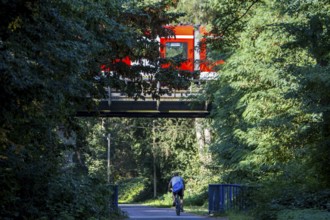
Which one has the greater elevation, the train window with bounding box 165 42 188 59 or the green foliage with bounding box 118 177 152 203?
the train window with bounding box 165 42 188 59

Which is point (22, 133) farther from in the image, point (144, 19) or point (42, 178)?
point (144, 19)

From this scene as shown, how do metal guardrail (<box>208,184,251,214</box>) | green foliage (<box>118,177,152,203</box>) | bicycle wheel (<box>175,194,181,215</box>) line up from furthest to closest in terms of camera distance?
green foliage (<box>118,177,152,203</box>), bicycle wheel (<box>175,194,181,215</box>), metal guardrail (<box>208,184,251,214</box>)

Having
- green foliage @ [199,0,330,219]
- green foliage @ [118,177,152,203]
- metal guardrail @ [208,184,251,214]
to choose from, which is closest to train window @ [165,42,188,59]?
green foliage @ [199,0,330,219]

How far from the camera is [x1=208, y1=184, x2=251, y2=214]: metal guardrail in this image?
68.3 ft

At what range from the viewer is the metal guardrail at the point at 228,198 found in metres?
20.8

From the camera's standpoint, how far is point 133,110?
109 feet

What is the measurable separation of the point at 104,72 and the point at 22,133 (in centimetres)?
799

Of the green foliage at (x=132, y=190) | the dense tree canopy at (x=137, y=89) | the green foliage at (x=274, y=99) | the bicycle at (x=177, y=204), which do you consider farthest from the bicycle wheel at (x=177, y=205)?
the green foliage at (x=132, y=190)

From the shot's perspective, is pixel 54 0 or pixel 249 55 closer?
pixel 54 0

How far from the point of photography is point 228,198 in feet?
72.4

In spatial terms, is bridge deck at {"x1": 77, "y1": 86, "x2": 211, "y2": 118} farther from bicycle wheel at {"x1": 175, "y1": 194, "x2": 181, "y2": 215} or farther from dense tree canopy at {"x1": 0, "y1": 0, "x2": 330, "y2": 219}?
bicycle wheel at {"x1": 175, "y1": 194, "x2": 181, "y2": 215}

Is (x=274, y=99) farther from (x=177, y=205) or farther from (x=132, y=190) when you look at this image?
(x=132, y=190)

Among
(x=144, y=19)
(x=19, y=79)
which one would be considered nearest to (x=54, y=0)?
(x=19, y=79)

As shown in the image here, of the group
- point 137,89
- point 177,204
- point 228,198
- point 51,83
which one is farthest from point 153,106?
point 51,83
